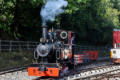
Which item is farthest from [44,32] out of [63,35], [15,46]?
[15,46]

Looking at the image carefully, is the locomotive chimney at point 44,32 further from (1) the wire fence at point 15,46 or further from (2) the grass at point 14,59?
(1) the wire fence at point 15,46

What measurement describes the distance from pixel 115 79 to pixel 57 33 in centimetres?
397

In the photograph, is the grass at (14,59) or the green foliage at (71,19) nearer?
the green foliage at (71,19)

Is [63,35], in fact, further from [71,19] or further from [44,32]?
[71,19]

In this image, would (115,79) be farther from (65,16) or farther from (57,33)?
(65,16)

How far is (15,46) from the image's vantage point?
59.4 feet

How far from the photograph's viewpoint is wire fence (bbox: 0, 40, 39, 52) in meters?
16.9

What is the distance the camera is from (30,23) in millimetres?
17906

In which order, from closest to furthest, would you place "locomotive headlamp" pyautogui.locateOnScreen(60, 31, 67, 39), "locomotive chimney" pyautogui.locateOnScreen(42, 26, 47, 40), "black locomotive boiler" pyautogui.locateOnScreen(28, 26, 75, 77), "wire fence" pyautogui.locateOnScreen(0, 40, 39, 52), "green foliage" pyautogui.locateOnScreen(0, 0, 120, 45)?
"black locomotive boiler" pyautogui.locateOnScreen(28, 26, 75, 77)
"locomotive chimney" pyautogui.locateOnScreen(42, 26, 47, 40)
"locomotive headlamp" pyautogui.locateOnScreen(60, 31, 67, 39)
"green foliage" pyautogui.locateOnScreen(0, 0, 120, 45)
"wire fence" pyautogui.locateOnScreen(0, 40, 39, 52)

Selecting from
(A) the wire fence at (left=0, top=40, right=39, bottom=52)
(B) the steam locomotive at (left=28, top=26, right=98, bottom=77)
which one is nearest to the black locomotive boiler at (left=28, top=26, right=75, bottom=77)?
(B) the steam locomotive at (left=28, top=26, right=98, bottom=77)

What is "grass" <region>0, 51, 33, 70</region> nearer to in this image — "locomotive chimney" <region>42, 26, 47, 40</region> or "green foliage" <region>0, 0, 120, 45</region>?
"green foliage" <region>0, 0, 120, 45</region>

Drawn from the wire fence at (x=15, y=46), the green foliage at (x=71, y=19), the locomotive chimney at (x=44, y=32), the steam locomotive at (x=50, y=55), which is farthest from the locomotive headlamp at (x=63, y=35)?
the wire fence at (x=15, y=46)

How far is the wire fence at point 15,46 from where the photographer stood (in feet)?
55.4

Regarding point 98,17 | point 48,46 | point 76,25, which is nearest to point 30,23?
point 76,25
